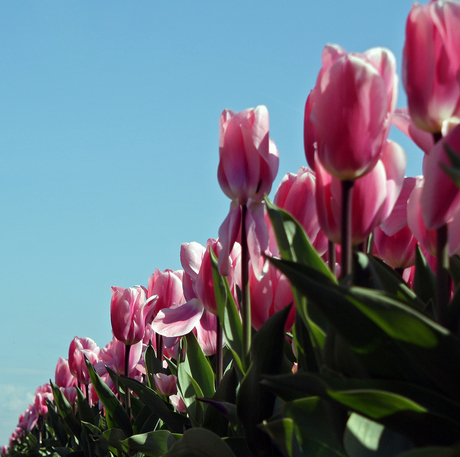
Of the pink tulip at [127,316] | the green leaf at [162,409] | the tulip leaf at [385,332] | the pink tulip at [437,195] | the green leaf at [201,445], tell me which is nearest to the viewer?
the tulip leaf at [385,332]

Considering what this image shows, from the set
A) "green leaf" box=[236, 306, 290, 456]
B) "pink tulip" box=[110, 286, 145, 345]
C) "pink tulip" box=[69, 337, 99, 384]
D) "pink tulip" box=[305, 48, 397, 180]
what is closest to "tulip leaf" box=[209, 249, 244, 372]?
"green leaf" box=[236, 306, 290, 456]

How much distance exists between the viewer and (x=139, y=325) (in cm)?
256

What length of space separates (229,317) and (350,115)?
0.57 meters

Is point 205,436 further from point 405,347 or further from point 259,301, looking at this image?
point 405,347

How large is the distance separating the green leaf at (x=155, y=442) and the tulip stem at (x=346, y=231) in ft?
2.39

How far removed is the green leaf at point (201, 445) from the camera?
99 centimetres

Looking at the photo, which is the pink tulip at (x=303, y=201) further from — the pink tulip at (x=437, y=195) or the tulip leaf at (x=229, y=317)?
the pink tulip at (x=437, y=195)

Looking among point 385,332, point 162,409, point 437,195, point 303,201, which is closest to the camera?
point 385,332

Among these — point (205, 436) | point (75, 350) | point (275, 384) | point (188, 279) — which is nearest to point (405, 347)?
point (275, 384)

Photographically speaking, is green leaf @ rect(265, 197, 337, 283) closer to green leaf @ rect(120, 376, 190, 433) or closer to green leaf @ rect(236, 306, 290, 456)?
green leaf @ rect(236, 306, 290, 456)

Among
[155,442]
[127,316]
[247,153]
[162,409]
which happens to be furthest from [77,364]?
[247,153]

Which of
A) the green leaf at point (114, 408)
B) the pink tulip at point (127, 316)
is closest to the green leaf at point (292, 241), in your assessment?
the green leaf at point (114, 408)

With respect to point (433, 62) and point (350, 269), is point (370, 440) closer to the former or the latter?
point (350, 269)

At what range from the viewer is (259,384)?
0.94m
